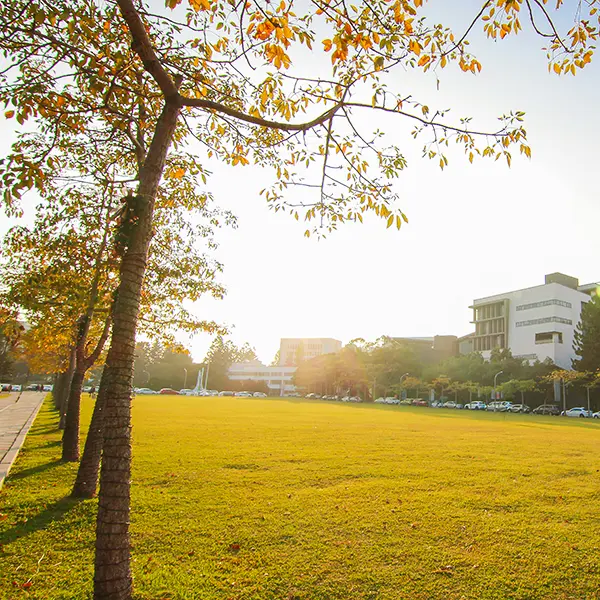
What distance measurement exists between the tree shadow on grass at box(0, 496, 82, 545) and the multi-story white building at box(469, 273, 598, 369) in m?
86.6

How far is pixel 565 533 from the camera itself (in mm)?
7199

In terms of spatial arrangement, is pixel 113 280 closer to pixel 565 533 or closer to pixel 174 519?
pixel 174 519

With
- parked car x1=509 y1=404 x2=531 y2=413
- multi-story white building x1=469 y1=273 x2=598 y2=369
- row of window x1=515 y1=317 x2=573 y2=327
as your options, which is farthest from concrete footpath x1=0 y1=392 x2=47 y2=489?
row of window x1=515 y1=317 x2=573 y2=327

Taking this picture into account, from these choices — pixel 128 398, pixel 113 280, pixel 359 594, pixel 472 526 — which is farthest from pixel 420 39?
pixel 113 280

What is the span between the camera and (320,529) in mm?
7184

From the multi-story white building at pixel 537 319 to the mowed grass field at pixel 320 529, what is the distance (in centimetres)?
7886

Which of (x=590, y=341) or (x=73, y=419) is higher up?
(x=590, y=341)

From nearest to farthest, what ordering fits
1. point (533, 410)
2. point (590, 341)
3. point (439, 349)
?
point (590, 341), point (533, 410), point (439, 349)

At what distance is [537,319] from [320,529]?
90.1 metres

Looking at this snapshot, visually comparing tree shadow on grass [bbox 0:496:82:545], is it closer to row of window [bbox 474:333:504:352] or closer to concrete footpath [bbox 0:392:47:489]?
concrete footpath [bbox 0:392:47:489]

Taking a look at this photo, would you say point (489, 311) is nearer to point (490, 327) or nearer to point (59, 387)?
point (490, 327)

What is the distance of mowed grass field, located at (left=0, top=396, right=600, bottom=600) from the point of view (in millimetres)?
5418

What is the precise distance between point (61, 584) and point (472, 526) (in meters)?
5.84

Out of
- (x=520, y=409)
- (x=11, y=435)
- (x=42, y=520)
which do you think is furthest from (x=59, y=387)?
(x=520, y=409)
